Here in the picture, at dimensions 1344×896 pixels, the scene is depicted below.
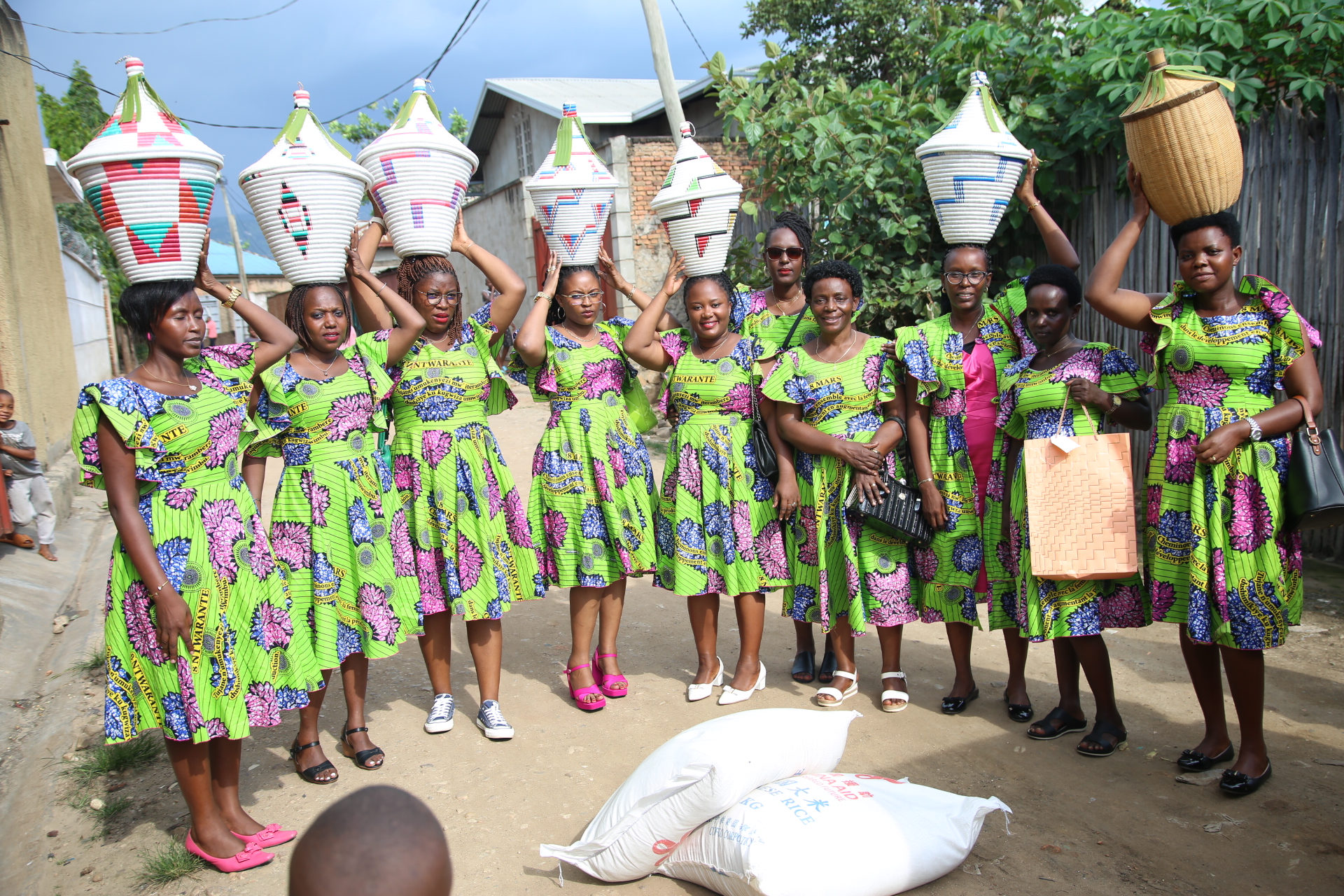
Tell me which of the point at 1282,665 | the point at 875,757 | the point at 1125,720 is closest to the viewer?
the point at 875,757

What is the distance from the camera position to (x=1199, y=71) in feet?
10.0

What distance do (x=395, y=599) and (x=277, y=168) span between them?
1604mm

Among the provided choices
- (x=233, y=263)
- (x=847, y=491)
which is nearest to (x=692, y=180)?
(x=847, y=491)

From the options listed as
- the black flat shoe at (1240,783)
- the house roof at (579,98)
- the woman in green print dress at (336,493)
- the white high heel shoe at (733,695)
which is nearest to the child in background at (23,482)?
the woman in green print dress at (336,493)

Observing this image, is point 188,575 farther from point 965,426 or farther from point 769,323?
point 965,426

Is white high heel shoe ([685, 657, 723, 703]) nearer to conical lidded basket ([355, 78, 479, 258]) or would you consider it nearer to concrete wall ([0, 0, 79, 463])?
conical lidded basket ([355, 78, 479, 258])

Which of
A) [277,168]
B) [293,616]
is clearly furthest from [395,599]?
[277,168]

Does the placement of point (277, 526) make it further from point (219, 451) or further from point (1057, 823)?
point (1057, 823)

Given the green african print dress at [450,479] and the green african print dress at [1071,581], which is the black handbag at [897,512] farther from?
the green african print dress at [450,479]

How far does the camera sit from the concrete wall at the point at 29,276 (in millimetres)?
7207

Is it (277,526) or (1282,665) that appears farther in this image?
(1282,665)

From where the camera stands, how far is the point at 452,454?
12.0 feet

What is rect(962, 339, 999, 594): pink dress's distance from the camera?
12.2 ft

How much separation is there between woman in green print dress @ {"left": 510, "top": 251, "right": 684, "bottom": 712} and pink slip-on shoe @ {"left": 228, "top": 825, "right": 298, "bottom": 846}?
1.30 m
